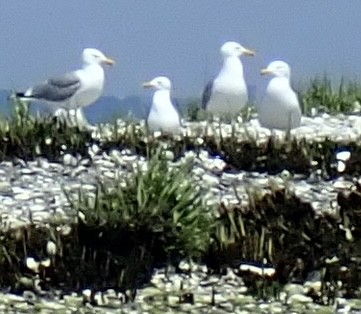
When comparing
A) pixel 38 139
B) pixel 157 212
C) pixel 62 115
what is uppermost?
pixel 62 115

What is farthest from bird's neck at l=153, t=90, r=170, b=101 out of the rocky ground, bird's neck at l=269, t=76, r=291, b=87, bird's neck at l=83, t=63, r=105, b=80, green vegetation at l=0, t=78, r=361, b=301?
green vegetation at l=0, t=78, r=361, b=301

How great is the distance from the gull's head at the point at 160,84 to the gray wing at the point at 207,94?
86cm

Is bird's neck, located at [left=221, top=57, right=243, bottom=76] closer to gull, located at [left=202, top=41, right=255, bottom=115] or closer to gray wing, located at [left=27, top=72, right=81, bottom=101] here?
gull, located at [left=202, top=41, right=255, bottom=115]

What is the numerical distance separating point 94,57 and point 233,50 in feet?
4.67

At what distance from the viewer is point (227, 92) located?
14.6 meters

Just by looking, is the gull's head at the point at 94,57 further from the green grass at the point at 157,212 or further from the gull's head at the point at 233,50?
the green grass at the point at 157,212

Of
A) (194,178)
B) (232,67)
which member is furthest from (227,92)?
(194,178)

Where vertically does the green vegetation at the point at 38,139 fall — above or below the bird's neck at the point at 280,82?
below

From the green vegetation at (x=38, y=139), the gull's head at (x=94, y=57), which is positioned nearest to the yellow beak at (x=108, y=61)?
the gull's head at (x=94, y=57)

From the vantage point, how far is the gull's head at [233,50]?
15633 millimetres

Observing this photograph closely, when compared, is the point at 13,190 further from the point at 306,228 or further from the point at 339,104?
the point at 339,104

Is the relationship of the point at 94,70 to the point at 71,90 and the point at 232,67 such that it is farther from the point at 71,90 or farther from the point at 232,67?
the point at 232,67

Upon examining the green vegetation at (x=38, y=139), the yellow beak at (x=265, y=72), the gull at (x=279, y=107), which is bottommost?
the green vegetation at (x=38, y=139)

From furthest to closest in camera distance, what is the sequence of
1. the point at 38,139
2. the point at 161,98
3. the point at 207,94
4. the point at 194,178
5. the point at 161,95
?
1. the point at 207,94
2. the point at 161,95
3. the point at 161,98
4. the point at 38,139
5. the point at 194,178
